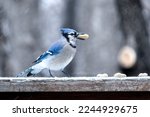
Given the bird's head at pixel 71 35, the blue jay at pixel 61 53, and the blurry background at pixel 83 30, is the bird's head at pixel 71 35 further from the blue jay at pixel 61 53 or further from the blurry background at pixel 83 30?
the blurry background at pixel 83 30

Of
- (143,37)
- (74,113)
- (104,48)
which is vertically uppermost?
(74,113)

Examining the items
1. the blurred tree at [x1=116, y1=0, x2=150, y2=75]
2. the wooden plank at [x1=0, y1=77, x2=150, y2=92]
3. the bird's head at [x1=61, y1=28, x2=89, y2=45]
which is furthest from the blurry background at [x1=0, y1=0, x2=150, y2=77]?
the wooden plank at [x1=0, y1=77, x2=150, y2=92]

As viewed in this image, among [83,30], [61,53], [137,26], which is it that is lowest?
[83,30]

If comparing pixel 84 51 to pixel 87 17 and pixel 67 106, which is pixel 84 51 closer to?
pixel 87 17

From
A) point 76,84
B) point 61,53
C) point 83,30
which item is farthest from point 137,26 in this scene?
point 83,30

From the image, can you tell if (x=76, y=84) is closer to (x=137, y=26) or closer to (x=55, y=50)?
(x=55, y=50)

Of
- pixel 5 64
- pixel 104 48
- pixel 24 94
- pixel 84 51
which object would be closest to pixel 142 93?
pixel 24 94
